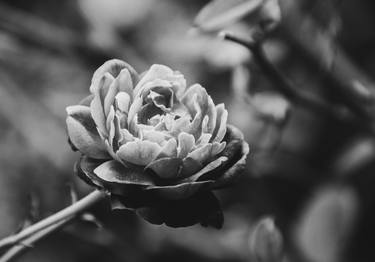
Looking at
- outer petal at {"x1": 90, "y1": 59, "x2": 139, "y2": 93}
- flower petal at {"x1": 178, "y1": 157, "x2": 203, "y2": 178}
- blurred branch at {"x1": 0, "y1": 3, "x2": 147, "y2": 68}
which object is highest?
blurred branch at {"x1": 0, "y1": 3, "x2": 147, "y2": 68}

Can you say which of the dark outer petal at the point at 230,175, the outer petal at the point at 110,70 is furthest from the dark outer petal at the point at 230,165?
the outer petal at the point at 110,70

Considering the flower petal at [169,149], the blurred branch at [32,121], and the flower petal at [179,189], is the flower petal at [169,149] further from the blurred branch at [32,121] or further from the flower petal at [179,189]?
the blurred branch at [32,121]

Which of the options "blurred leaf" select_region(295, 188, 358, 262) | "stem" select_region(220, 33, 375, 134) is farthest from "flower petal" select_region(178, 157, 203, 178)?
"blurred leaf" select_region(295, 188, 358, 262)

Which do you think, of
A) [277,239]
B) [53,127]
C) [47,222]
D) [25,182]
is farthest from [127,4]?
[47,222]

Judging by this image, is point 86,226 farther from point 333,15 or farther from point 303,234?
point 333,15

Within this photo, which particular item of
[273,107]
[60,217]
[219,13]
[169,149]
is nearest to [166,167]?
[169,149]

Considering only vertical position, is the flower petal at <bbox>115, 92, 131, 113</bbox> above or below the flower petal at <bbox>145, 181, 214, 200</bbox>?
above

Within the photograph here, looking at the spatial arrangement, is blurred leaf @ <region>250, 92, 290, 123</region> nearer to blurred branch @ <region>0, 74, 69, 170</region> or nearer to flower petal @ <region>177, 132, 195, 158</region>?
flower petal @ <region>177, 132, 195, 158</region>
